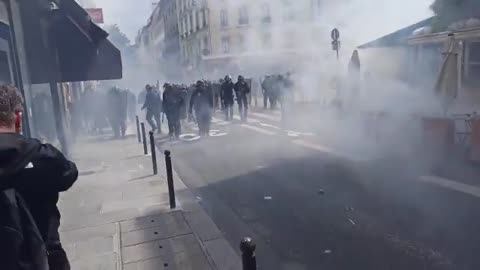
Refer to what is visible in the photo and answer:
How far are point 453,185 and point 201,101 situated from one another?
7.50 metres

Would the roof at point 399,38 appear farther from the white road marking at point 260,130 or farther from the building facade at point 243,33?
the white road marking at point 260,130

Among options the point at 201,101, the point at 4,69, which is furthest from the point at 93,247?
the point at 201,101

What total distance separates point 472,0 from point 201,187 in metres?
9.61

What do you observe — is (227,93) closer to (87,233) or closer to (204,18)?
(87,233)

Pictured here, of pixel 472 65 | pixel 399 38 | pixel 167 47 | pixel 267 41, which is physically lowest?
pixel 472 65

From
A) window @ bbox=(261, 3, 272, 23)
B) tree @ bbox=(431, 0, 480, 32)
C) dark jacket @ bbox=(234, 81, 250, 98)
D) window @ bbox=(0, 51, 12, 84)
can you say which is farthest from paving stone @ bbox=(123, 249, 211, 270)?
window @ bbox=(261, 3, 272, 23)

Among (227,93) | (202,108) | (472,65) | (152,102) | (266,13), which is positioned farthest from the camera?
(266,13)

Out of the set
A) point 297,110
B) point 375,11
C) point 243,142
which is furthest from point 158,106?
point 375,11

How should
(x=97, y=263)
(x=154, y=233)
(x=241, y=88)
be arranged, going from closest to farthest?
1. (x=97, y=263)
2. (x=154, y=233)
3. (x=241, y=88)

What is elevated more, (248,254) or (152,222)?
(248,254)

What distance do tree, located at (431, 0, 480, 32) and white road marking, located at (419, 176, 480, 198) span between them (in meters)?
7.14

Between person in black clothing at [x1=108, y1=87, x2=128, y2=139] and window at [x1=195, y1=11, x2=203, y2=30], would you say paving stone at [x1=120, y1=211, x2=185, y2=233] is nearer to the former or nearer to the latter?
person in black clothing at [x1=108, y1=87, x2=128, y2=139]

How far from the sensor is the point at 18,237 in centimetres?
170

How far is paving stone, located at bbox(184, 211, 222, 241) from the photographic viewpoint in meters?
4.45
